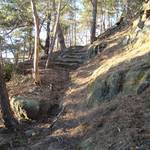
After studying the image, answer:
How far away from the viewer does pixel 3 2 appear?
22.1 metres

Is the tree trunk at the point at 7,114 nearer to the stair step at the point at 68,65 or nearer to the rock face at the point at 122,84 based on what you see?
the rock face at the point at 122,84

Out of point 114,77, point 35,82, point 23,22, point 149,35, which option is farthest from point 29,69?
point 114,77

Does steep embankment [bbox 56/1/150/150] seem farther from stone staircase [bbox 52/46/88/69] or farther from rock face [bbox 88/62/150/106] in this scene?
stone staircase [bbox 52/46/88/69]

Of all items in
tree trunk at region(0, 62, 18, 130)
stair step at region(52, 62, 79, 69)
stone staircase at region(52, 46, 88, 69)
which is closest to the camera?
tree trunk at region(0, 62, 18, 130)

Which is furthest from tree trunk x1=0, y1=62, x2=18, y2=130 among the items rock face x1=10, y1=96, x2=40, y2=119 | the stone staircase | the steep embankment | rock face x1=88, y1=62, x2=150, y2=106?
the stone staircase

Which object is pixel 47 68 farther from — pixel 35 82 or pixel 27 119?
pixel 27 119

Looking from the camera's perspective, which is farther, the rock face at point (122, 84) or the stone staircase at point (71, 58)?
the stone staircase at point (71, 58)

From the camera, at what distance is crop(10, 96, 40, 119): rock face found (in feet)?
43.4

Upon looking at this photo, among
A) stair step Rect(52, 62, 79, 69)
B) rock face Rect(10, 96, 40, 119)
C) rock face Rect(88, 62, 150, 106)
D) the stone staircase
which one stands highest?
rock face Rect(88, 62, 150, 106)

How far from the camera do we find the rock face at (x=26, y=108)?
520 inches

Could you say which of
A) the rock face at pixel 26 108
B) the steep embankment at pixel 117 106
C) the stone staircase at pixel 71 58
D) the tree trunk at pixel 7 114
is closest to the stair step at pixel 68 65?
the stone staircase at pixel 71 58

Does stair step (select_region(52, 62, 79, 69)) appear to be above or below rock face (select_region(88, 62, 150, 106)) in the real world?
below

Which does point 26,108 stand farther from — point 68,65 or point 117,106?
point 68,65

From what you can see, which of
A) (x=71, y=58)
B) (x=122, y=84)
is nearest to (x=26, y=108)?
(x=122, y=84)
